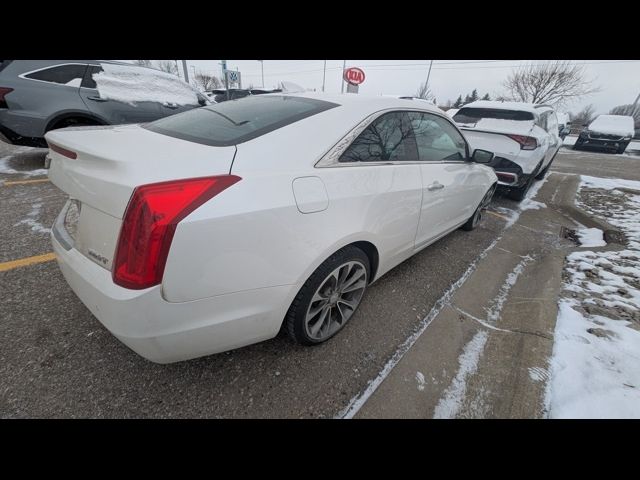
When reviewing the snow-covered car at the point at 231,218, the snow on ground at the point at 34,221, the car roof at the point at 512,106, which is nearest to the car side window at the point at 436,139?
the snow-covered car at the point at 231,218

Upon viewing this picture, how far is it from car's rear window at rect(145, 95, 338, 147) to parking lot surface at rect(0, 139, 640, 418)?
1325 millimetres

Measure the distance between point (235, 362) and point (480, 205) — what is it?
3629 millimetres

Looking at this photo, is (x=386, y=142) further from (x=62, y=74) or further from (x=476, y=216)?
(x=62, y=74)

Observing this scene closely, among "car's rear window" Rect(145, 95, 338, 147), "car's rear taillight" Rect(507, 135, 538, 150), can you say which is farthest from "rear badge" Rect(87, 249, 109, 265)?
"car's rear taillight" Rect(507, 135, 538, 150)

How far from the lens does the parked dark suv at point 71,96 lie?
4.00 m

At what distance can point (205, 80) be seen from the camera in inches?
1624

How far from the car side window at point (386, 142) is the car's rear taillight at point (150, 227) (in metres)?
0.90

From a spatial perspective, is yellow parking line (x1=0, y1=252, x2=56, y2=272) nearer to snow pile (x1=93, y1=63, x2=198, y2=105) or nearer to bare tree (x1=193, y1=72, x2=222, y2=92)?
snow pile (x1=93, y1=63, x2=198, y2=105)

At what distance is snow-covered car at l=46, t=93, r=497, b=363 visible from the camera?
116 centimetres

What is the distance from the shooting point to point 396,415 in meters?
1.58

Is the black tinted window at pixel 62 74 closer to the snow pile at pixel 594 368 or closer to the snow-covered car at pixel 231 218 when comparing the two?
the snow-covered car at pixel 231 218

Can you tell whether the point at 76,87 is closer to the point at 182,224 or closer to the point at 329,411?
the point at 182,224

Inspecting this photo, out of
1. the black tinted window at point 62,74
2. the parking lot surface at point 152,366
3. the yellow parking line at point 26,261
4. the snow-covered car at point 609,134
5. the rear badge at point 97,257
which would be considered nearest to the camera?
the rear badge at point 97,257
